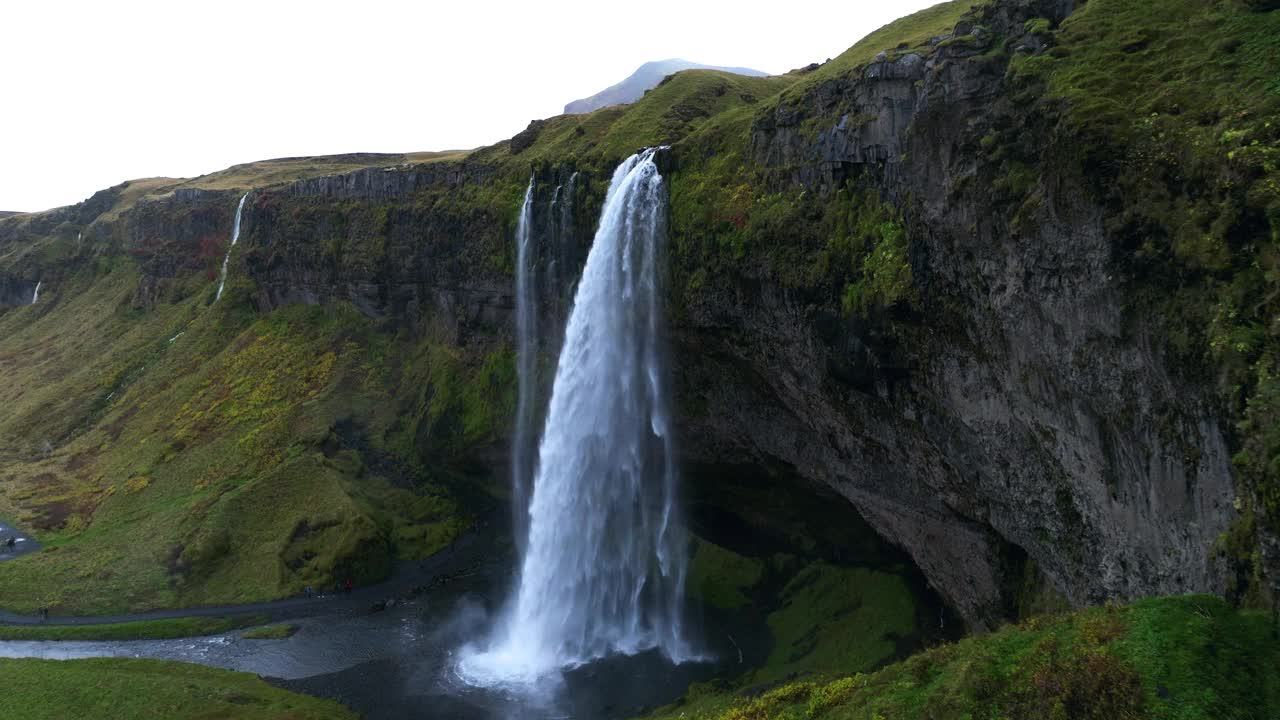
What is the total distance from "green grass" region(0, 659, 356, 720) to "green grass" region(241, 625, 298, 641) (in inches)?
139

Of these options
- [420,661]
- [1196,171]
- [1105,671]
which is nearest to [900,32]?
[1196,171]

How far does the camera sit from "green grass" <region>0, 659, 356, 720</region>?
82.2ft

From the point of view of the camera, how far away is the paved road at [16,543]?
1652 inches

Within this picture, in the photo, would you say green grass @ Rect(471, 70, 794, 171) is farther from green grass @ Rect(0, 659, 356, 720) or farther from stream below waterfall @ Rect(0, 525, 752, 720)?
green grass @ Rect(0, 659, 356, 720)

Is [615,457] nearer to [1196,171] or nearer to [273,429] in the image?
[1196,171]

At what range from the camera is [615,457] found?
32.0 meters

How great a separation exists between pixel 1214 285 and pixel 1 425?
84.5 metres

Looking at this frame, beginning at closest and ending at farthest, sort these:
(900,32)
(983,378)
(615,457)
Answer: (983,378), (615,457), (900,32)

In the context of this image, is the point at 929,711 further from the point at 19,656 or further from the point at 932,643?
the point at 19,656

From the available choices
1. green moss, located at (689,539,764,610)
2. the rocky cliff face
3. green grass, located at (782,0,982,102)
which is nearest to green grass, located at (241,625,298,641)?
green moss, located at (689,539,764,610)

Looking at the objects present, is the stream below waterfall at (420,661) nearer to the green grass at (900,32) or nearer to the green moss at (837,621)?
the green moss at (837,621)

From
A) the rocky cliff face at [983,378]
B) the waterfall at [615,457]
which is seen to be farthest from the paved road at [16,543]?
the rocky cliff face at [983,378]

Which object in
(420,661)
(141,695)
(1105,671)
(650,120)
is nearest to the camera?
(1105,671)

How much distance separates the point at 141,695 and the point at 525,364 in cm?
2361
